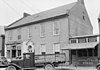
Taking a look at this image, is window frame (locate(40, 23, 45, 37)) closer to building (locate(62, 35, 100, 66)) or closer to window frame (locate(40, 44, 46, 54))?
window frame (locate(40, 44, 46, 54))

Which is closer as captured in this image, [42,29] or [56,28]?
[56,28]

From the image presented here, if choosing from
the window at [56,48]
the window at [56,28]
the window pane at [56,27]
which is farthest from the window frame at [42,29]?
the window at [56,48]

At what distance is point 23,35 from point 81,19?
1114cm

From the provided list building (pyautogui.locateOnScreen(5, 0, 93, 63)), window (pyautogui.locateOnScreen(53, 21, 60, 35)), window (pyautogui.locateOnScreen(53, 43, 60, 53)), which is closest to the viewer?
building (pyautogui.locateOnScreen(5, 0, 93, 63))

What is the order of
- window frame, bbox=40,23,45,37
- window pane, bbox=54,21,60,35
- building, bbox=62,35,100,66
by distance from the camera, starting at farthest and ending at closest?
window frame, bbox=40,23,45,37, window pane, bbox=54,21,60,35, building, bbox=62,35,100,66

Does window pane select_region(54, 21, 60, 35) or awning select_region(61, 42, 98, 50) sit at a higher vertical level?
window pane select_region(54, 21, 60, 35)

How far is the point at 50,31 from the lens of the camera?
2705cm

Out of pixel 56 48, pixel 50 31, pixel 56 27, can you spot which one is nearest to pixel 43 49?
pixel 56 48

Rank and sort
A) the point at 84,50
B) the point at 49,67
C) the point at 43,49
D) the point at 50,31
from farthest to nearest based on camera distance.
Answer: the point at 43,49 < the point at 50,31 < the point at 84,50 < the point at 49,67

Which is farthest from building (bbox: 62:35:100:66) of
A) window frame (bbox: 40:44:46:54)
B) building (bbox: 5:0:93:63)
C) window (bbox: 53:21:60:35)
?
window frame (bbox: 40:44:46:54)

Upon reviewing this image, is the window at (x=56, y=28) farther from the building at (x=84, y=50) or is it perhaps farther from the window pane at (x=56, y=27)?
the building at (x=84, y=50)

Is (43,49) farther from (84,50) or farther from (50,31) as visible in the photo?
(84,50)

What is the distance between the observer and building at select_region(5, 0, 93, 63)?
2544 cm

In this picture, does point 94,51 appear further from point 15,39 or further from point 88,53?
point 15,39
